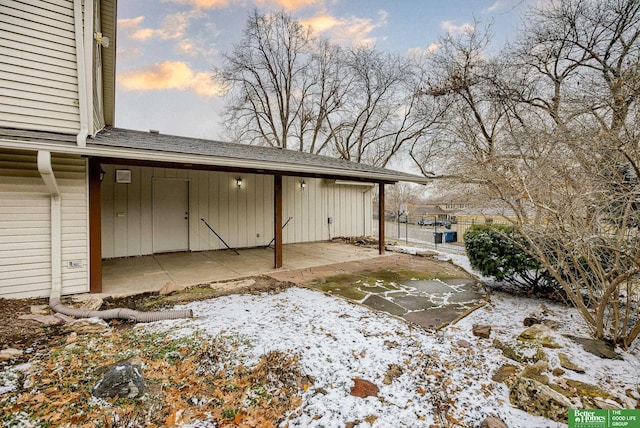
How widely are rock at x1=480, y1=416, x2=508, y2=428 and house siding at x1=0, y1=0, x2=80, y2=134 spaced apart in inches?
226

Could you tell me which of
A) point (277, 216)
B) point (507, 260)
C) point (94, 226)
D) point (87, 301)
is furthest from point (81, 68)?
point (507, 260)

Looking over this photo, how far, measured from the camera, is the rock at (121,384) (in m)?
2.04

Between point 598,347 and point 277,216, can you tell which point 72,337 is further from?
point 598,347

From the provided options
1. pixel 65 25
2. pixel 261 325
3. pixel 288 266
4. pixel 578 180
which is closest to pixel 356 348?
pixel 261 325

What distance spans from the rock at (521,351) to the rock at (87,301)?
15.4 ft

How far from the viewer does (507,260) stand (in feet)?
14.3

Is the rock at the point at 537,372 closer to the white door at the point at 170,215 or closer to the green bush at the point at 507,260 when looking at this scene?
the green bush at the point at 507,260

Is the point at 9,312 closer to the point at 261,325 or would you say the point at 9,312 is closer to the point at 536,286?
the point at 261,325

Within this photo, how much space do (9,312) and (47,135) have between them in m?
2.23

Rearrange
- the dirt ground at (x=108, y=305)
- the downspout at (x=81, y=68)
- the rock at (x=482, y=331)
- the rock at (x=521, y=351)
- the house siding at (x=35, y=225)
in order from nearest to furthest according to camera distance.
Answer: the rock at (x=521, y=351) < the dirt ground at (x=108, y=305) < the rock at (x=482, y=331) < the house siding at (x=35, y=225) < the downspout at (x=81, y=68)

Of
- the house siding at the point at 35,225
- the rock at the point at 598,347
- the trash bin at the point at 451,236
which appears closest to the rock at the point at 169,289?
the house siding at the point at 35,225

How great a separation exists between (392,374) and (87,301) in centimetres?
400

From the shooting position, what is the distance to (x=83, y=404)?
6.38ft

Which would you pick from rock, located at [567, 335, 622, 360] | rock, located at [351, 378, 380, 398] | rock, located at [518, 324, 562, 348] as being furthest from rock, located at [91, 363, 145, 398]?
rock, located at [567, 335, 622, 360]
